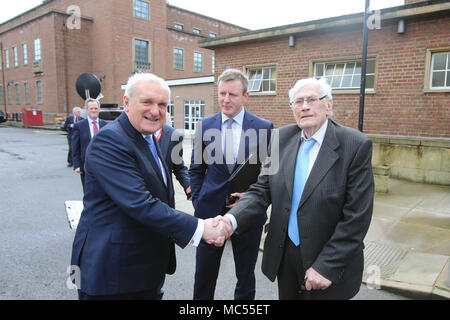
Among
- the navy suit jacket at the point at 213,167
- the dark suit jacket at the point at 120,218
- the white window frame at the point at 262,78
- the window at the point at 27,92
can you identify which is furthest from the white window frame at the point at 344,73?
the window at the point at 27,92

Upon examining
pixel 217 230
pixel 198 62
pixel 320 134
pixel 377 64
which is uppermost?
pixel 198 62

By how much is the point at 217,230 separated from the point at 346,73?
1009 cm

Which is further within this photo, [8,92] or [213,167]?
[8,92]

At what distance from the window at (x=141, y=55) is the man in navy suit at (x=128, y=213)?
32235 mm

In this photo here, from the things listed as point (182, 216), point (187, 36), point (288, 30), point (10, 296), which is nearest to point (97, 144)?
point (182, 216)

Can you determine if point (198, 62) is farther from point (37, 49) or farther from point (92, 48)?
point (37, 49)

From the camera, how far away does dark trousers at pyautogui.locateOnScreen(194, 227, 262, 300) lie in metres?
2.81

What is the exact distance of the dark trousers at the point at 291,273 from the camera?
6.95 feet

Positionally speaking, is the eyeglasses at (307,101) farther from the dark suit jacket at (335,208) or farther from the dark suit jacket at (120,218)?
the dark suit jacket at (120,218)

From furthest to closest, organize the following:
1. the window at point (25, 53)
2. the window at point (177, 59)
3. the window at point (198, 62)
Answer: the window at point (198, 62), the window at point (177, 59), the window at point (25, 53)

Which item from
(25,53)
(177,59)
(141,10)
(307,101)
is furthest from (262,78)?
(25,53)

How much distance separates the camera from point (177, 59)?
36.4 meters

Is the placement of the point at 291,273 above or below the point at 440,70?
below
